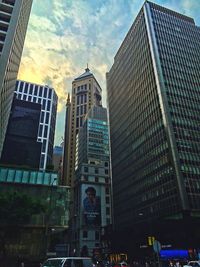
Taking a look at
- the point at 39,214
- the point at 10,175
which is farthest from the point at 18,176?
the point at 39,214

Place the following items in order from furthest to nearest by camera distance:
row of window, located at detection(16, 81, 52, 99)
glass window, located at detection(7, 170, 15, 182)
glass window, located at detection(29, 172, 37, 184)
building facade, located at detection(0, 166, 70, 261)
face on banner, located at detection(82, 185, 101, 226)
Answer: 1. row of window, located at detection(16, 81, 52, 99)
2. face on banner, located at detection(82, 185, 101, 226)
3. glass window, located at detection(29, 172, 37, 184)
4. glass window, located at detection(7, 170, 15, 182)
5. building facade, located at detection(0, 166, 70, 261)

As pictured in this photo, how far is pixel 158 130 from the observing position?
8400cm

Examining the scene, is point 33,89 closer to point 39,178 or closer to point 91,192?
point 91,192

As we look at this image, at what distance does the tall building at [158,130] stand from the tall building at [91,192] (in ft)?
25.7

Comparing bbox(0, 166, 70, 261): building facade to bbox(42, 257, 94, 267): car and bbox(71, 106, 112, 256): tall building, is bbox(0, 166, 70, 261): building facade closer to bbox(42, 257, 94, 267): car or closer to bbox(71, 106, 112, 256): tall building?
bbox(42, 257, 94, 267): car

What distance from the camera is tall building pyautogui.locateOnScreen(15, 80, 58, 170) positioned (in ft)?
491

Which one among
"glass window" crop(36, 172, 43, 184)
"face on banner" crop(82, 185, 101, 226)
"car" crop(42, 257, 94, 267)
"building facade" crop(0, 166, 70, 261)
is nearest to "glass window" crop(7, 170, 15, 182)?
"building facade" crop(0, 166, 70, 261)

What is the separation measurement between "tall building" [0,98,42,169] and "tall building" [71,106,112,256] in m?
33.0

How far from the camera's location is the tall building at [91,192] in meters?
106

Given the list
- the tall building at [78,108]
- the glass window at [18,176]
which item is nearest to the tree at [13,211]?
the glass window at [18,176]

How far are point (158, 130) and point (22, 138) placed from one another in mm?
45772

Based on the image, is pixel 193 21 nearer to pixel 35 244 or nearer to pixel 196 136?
pixel 196 136

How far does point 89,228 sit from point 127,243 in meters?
28.1

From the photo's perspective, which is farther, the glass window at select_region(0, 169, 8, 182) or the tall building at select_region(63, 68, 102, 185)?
the tall building at select_region(63, 68, 102, 185)
